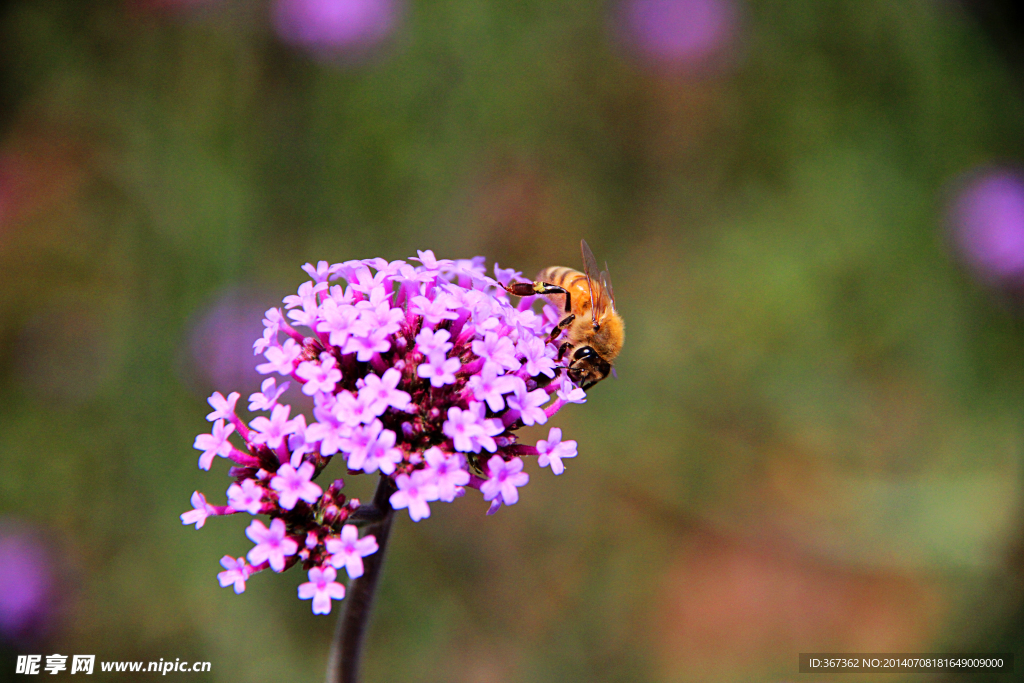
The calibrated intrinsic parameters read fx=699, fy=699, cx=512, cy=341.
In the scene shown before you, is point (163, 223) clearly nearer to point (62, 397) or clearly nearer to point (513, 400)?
point (62, 397)

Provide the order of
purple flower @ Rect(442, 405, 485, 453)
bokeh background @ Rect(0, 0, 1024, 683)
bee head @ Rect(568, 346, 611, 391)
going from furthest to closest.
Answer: bokeh background @ Rect(0, 0, 1024, 683), bee head @ Rect(568, 346, 611, 391), purple flower @ Rect(442, 405, 485, 453)

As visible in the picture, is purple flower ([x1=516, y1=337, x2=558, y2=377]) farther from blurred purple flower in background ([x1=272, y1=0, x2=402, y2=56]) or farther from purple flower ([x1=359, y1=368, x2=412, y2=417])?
blurred purple flower in background ([x1=272, y1=0, x2=402, y2=56])

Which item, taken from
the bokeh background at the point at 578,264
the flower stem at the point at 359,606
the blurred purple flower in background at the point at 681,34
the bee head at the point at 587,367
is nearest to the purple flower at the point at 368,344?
the flower stem at the point at 359,606

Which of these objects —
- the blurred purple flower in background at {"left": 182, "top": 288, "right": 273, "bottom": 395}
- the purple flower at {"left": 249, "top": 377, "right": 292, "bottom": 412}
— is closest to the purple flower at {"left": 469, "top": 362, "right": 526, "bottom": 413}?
the purple flower at {"left": 249, "top": 377, "right": 292, "bottom": 412}

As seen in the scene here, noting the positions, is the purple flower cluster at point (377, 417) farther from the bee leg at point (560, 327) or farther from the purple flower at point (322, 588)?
the bee leg at point (560, 327)

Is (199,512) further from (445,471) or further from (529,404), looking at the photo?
(529,404)

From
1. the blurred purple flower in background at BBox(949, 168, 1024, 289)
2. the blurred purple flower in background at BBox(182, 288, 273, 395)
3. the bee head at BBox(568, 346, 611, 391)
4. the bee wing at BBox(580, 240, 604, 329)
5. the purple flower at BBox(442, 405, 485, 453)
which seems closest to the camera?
the purple flower at BBox(442, 405, 485, 453)

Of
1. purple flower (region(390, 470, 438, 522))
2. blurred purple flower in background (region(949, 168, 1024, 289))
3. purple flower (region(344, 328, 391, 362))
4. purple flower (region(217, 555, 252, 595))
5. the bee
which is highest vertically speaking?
blurred purple flower in background (region(949, 168, 1024, 289))
